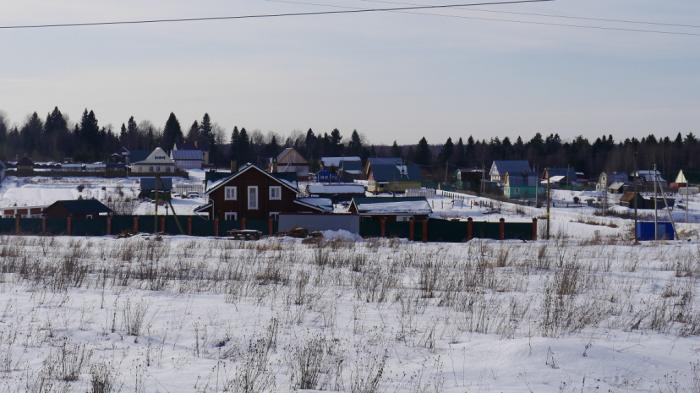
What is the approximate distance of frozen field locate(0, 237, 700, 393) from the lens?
277 inches

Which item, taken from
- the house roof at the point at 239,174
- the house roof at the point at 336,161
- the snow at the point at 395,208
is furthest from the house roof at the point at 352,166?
the snow at the point at 395,208

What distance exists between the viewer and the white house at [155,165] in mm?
104125

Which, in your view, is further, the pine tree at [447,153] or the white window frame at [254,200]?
the pine tree at [447,153]

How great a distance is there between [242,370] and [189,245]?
1916cm

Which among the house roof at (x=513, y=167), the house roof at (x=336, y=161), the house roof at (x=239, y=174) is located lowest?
the house roof at (x=239, y=174)

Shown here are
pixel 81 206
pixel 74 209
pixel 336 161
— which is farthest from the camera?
→ pixel 336 161

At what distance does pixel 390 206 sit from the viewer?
45.6 meters

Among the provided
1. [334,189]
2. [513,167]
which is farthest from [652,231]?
[513,167]

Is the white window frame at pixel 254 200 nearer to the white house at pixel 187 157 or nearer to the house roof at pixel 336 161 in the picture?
the white house at pixel 187 157

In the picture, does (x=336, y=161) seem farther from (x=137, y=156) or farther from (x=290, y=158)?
(x=137, y=156)

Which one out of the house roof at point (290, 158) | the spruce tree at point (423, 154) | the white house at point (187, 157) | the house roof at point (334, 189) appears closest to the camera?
the house roof at point (334, 189)

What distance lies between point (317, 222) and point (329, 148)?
114 meters

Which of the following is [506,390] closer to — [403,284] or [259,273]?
[403,284]

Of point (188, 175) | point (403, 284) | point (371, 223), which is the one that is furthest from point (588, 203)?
point (403, 284)
